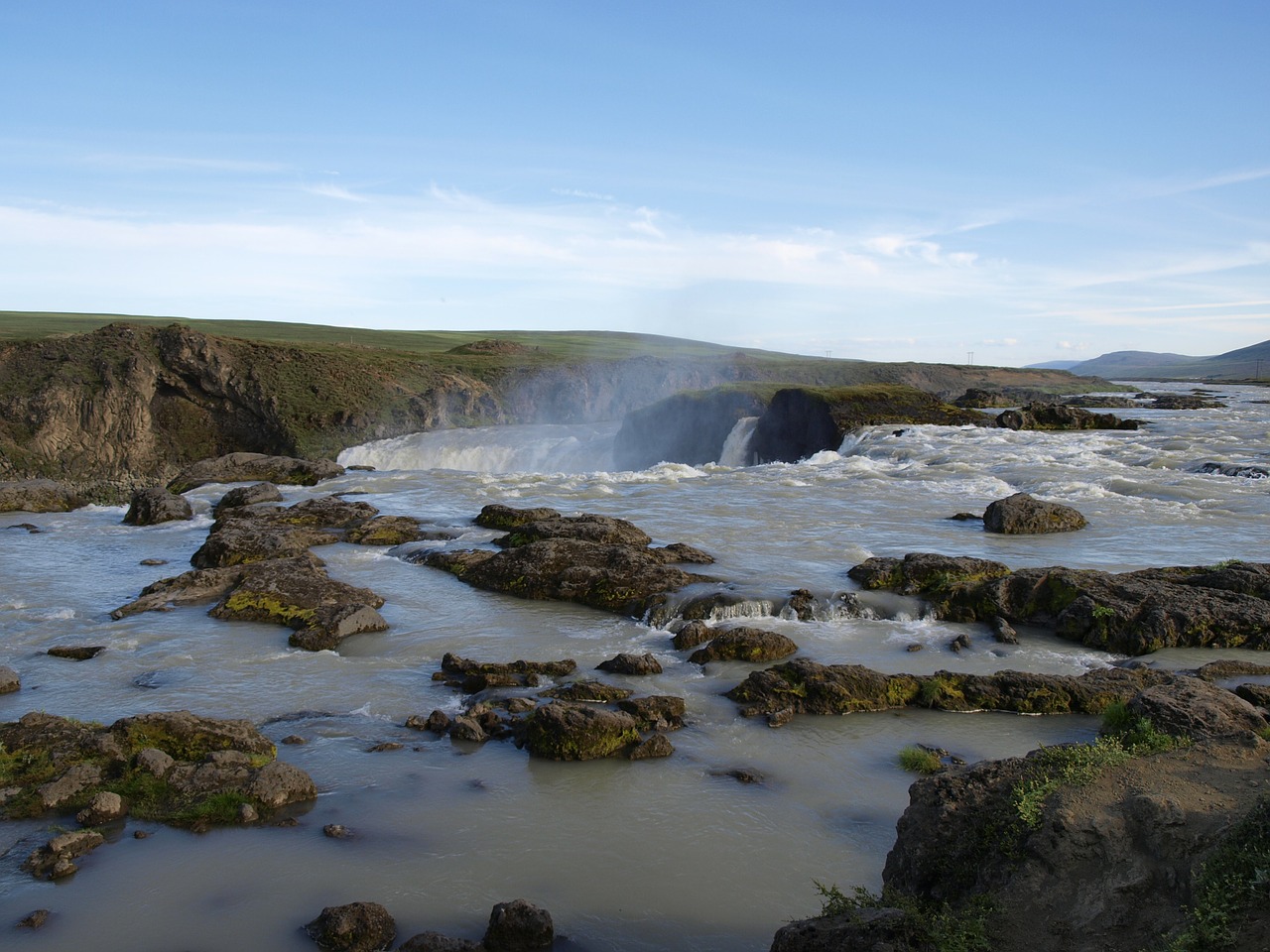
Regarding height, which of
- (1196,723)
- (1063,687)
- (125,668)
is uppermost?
(1196,723)

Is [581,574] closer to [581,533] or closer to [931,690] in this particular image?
→ [581,533]

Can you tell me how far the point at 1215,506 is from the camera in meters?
27.4

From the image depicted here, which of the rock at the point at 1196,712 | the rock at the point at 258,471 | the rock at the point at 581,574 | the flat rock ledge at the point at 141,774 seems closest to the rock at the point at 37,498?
the rock at the point at 258,471

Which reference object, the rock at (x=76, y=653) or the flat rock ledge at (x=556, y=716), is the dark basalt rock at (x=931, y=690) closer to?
the flat rock ledge at (x=556, y=716)

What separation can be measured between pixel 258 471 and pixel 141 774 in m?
33.4

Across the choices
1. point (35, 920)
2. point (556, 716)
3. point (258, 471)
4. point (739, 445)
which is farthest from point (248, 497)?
point (35, 920)

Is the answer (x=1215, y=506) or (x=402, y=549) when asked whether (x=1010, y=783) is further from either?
(x=1215, y=506)

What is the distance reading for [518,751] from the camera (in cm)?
1157

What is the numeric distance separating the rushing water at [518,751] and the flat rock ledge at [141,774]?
0.98 ft

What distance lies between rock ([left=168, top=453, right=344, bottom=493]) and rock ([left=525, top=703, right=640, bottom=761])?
31442mm

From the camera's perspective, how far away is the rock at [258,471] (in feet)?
132

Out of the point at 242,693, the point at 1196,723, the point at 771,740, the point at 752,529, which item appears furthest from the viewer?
the point at 752,529

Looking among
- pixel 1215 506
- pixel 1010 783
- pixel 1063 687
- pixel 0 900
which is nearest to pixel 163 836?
pixel 0 900

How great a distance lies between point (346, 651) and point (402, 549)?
29.0 feet
